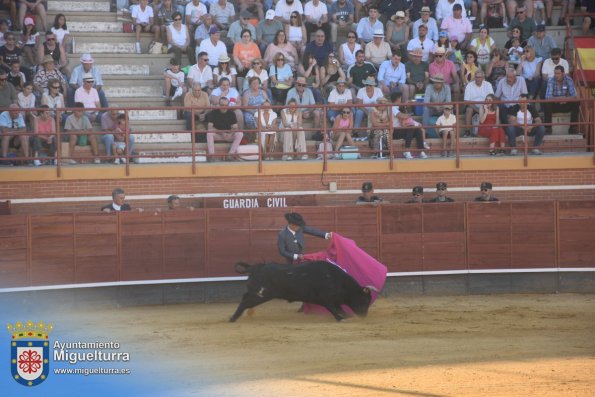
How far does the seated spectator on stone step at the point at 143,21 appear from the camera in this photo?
21125 mm

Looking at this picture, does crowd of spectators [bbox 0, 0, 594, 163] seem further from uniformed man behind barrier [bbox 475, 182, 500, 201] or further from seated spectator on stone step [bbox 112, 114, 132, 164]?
uniformed man behind barrier [bbox 475, 182, 500, 201]

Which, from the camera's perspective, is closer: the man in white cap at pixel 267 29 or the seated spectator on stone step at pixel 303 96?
the seated spectator on stone step at pixel 303 96

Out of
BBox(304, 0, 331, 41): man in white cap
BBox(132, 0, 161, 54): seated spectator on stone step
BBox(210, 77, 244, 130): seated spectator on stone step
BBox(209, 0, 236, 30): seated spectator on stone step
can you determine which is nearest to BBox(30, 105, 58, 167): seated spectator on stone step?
BBox(210, 77, 244, 130): seated spectator on stone step

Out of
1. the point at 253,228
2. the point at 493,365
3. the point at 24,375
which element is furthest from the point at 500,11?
the point at 24,375

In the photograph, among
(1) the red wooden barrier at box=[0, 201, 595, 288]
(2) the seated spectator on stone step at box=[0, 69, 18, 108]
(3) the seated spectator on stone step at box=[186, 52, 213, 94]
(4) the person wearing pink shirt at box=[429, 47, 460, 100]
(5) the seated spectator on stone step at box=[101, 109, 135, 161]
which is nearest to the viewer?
(1) the red wooden barrier at box=[0, 201, 595, 288]

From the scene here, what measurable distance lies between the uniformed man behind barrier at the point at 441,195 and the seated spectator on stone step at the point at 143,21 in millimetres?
6093

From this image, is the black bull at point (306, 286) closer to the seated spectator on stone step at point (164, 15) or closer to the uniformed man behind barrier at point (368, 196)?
the uniformed man behind barrier at point (368, 196)

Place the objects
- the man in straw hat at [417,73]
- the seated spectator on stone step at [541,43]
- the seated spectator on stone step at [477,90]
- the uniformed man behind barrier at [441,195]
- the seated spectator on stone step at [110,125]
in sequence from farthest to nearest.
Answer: the seated spectator on stone step at [541,43] → the man in straw hat at [417,73] → the seated spectator on stone step at [477,90] → the seated spectator on stone step at [110,125] → the uniformed man behind barrier at [441,195]

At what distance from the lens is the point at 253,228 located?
1798 centimetres

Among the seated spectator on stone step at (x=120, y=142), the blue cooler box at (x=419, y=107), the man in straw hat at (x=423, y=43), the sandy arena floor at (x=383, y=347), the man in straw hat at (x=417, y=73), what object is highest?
the man in straw hat at (x=423, y=43)

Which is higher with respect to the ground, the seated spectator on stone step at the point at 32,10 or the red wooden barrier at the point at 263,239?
the seated spectator on stone step at the point at 32,10

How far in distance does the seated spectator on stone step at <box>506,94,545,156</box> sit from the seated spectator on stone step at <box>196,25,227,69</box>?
16.7 ft

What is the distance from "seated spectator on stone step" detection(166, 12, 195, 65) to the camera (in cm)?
2084

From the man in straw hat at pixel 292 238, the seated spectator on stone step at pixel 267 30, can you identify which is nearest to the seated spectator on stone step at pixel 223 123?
the seated spectator on stone step at pixel 267 30
